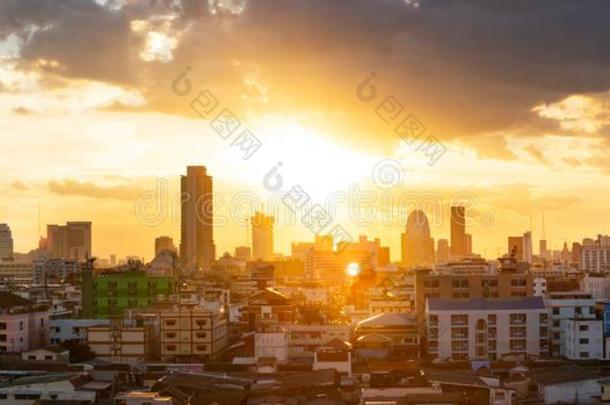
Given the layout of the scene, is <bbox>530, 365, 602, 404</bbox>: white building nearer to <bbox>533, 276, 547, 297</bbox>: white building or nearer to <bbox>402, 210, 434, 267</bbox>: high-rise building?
<bbox>533, 276, 547, 297</bbox>: white building

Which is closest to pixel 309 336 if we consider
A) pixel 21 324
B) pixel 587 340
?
pixel 587 340

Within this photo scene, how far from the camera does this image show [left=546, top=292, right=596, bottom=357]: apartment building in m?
26.5

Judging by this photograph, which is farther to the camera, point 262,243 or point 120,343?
point 262,243

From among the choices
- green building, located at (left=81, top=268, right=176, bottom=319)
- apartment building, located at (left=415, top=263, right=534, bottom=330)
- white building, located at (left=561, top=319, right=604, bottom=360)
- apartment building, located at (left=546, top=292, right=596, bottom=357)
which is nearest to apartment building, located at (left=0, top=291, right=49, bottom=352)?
green building, located at (left=81, top=268, right=176, bottom=319)

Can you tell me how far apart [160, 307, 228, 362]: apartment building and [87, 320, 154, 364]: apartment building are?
65cm

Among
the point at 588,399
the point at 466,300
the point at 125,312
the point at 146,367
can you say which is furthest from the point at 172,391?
the point at 125,312

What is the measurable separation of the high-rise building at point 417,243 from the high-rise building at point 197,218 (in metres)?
19.8

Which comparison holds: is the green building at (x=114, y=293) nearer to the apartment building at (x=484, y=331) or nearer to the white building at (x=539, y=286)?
the apartment building at (x=484, y=331)

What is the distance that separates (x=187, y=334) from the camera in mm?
25219

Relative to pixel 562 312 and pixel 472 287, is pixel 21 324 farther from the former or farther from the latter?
pixel 562 312

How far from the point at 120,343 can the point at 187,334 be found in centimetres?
174

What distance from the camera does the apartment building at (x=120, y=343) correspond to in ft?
80.4

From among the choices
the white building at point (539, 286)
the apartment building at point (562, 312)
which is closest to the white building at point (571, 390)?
the apartment building at point (562, 312)

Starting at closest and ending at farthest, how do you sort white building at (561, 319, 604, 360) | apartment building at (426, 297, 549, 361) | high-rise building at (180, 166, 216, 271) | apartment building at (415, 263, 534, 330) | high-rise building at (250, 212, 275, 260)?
apartment building at (426, 297, 549, 361), white building at (561, 319, 604, 360), apartment building at (415, 263, 534, 330), high-rise building at (180, 166, 216, 271), high-rise building at (250, 212, 275, 260)
